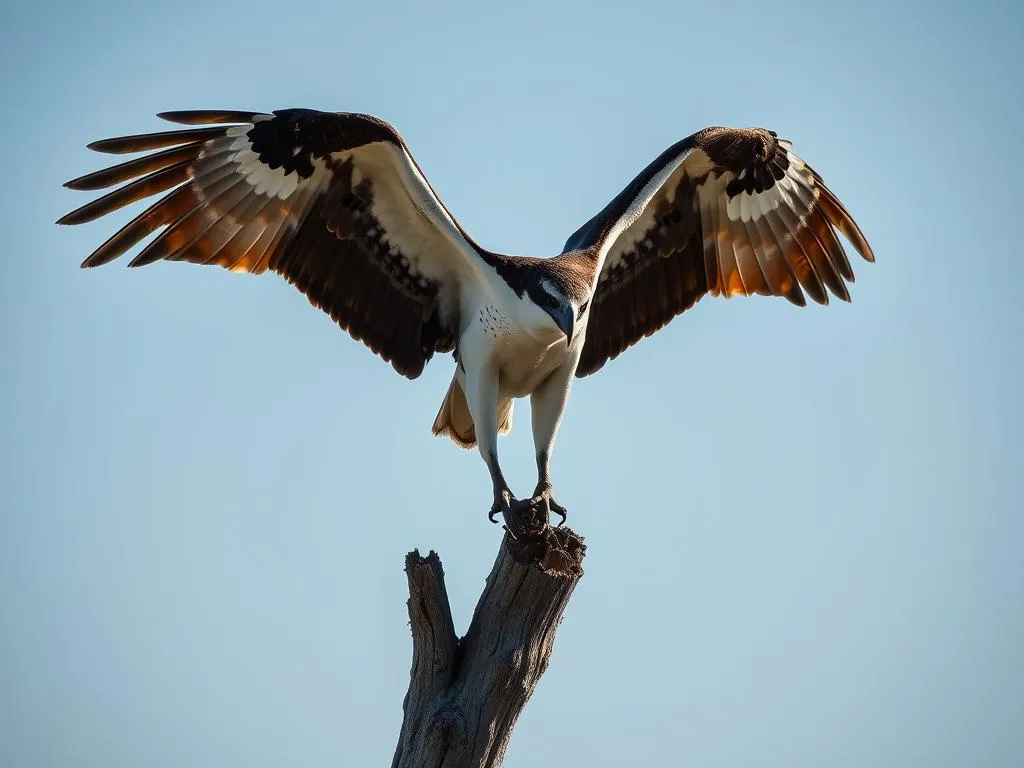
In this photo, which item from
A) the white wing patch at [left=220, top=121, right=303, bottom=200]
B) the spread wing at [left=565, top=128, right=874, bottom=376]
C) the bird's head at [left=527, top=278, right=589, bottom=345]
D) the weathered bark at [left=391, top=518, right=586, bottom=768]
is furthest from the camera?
the spread wing at [left=565, top=128, right=874, bottom=376]

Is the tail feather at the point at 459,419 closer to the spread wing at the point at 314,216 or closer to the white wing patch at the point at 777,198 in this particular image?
the spread wing at the point at 314,216

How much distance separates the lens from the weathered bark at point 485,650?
4.28m

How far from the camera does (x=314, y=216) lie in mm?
5977

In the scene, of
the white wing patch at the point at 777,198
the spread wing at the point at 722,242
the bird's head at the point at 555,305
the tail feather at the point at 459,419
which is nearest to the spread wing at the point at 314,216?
the tail feather at the point at 459,419

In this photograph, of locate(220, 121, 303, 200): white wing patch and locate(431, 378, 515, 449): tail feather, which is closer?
locate(220, 121, 303, 200): white wing patch

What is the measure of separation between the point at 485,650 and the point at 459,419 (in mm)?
2215

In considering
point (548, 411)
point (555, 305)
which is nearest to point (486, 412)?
point (548, 411)

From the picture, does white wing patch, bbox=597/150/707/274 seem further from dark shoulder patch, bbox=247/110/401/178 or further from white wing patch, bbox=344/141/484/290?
dark shoulder patch, bbox=247/110/401/178

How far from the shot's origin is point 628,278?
676 cm

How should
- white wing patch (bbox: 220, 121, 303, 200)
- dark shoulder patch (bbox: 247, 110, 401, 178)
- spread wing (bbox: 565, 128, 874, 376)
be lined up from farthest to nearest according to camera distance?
spread wing (bbox: 565, 128, 874, 376) → white wing patch (bbox: 220, 121, 303, 200) → dark shoulder patch (bbox: 247, 110, 401, 178)

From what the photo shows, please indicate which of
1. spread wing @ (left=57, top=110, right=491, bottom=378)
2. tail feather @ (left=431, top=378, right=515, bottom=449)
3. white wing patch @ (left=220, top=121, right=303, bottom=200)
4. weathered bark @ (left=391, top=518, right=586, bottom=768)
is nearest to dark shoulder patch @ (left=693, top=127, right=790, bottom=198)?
spread wing @ (left=57, top=110, right=491, bottom=378)

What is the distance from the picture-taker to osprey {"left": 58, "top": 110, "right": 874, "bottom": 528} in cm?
546

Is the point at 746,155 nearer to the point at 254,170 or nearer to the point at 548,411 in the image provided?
the point at 548,411

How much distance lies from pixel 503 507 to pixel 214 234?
2.09m
